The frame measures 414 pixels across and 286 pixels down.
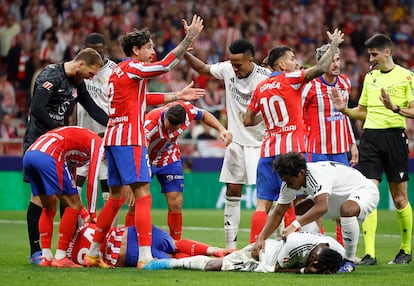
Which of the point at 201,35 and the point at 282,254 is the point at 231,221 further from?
the point at 201,35

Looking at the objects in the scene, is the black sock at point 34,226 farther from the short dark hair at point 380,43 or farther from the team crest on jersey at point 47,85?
the short dark hair at point 380,43

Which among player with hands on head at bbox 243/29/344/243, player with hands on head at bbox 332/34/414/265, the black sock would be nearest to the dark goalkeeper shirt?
the black sock

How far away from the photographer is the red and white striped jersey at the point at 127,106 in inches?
416

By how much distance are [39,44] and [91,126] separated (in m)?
10.3

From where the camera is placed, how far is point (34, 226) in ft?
37.4

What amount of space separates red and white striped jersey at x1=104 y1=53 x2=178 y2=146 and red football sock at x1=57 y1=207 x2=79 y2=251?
0.83 meters

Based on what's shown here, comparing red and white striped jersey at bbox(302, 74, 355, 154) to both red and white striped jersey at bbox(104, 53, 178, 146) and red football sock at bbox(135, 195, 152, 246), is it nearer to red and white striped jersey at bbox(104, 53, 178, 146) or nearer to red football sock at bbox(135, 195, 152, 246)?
red and white striped jersey at bbox(104, 53, 178, 146)

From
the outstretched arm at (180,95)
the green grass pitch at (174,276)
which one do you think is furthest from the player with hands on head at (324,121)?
the outstretched arm at (180,95)

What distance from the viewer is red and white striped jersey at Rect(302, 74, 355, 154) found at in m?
12.5

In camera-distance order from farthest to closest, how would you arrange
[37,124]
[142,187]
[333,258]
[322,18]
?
1. [322,18]
2. [37,124]
3. [142,187]
4. [333,258]

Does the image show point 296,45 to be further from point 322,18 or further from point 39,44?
point 39,44

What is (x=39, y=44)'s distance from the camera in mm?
23422

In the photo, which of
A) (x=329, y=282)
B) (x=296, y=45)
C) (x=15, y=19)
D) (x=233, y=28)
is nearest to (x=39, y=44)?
(x=15, y=19)

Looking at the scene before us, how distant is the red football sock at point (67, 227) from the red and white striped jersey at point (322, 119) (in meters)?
3.27
